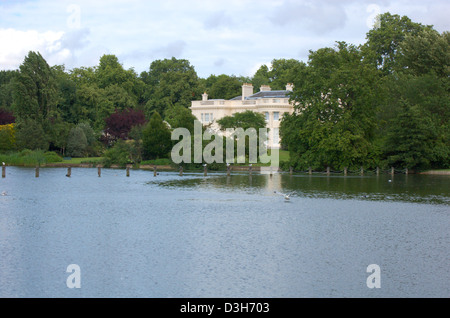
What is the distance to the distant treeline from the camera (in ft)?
189

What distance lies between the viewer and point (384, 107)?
206 feet

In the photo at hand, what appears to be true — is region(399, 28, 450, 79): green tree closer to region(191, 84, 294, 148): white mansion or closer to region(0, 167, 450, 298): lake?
region(191, 84, 294, 148): white mansion

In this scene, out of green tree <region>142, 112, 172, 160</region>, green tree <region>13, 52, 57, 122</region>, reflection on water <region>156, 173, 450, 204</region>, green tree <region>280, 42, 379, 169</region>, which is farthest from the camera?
green tree <region>13, 52, 57, 122</region>

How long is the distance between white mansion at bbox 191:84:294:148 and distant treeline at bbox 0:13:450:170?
16.5 feet

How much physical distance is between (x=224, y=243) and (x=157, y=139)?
45.3m

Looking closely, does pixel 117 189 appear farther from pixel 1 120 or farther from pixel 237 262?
pixel 1 120

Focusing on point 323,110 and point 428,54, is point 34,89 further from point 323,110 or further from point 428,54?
point 428,54

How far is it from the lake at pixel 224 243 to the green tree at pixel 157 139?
25.7 metres

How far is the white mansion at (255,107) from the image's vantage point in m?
81.5

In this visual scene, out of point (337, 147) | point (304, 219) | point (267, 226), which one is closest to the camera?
point (267, 226)

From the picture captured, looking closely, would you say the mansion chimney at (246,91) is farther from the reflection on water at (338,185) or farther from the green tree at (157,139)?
the reflection on water at (338,185)

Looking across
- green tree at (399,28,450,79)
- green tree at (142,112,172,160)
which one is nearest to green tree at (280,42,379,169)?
green tree at (399,28,450,79)
